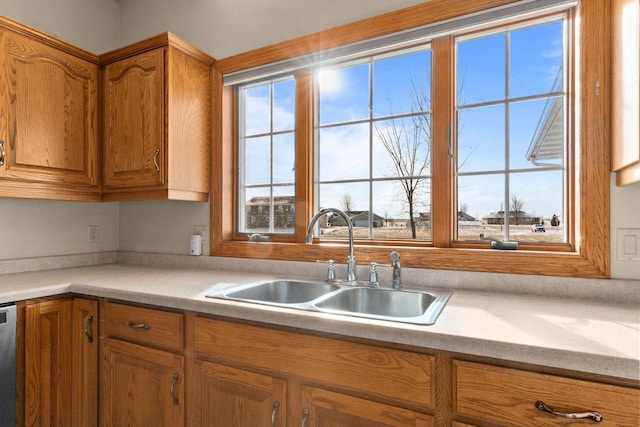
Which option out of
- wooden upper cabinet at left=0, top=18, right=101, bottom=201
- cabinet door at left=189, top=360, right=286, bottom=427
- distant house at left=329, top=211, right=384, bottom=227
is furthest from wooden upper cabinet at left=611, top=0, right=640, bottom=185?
wooden upper cabinet at left=0, top=18, right=101, bottom=201

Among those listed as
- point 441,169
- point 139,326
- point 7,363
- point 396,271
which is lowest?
point 7,363

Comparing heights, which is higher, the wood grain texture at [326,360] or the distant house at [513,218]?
the distant house at [513,218]

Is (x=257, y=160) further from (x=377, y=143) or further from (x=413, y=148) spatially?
(x=413, y=148)

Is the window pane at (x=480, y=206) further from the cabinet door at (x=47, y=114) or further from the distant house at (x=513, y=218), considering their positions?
the cabinet door at (x=47, y=114)

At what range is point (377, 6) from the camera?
1783 millimetres

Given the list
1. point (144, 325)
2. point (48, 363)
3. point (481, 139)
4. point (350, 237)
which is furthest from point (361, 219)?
point (48, 363)

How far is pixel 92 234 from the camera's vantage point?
2.49 meters

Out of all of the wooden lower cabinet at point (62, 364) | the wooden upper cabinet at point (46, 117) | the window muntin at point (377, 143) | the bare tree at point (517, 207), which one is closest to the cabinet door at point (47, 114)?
the wooden upper cabinet at point (46, 117)

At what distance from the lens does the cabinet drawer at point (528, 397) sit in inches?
32.2

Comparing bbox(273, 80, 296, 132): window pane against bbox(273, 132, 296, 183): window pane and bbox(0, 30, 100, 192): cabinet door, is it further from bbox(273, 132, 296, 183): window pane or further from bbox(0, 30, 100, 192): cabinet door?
bbox(0, 30, 100, 192): cabinet door

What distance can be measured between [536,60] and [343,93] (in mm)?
930

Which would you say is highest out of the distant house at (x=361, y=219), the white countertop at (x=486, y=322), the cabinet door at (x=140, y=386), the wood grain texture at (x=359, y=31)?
the wood grain texture at (x=359, y=31)

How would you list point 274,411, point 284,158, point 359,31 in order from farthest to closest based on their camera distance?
1. point 284,158
2. point 359,31
3. point 274,411

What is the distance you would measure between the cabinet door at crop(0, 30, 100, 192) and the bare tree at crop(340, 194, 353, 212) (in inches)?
59.6
